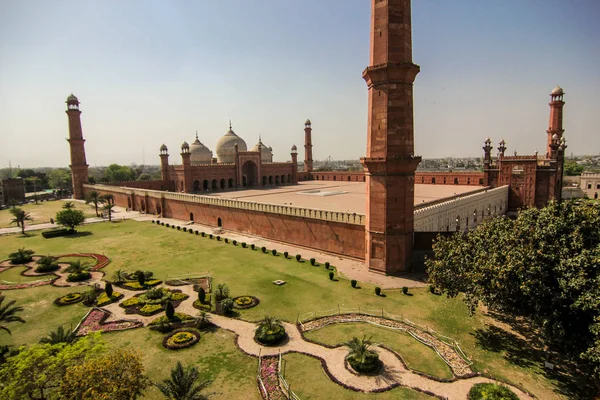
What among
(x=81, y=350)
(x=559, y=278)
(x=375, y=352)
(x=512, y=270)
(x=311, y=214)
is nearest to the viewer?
(x=81, y=350)

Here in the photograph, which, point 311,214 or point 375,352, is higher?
point 311,214

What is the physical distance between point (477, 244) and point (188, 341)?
10.7m

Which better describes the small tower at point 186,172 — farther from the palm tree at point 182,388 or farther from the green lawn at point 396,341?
the palm tree at point 182,388

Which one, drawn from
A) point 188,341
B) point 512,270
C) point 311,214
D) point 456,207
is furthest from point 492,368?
point 456,207

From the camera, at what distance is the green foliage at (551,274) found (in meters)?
8.37

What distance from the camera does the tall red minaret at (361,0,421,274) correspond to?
1703 cm

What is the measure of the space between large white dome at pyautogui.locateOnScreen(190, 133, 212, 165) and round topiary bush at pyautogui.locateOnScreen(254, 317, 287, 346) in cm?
5031

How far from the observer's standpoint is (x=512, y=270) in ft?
31.5

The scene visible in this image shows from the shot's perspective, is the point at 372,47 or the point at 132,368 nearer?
the point at 132,368

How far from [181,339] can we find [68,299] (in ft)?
25.0

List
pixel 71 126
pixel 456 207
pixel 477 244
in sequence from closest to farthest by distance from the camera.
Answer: pixel 477 244, pixel 456 207, pixel 71 126

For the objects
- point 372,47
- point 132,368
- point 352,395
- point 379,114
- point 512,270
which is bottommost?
point 352,395

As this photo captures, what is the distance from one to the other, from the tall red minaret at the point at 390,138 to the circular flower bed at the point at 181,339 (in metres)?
10.2

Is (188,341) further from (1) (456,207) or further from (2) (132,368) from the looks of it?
(1) (456,207)
